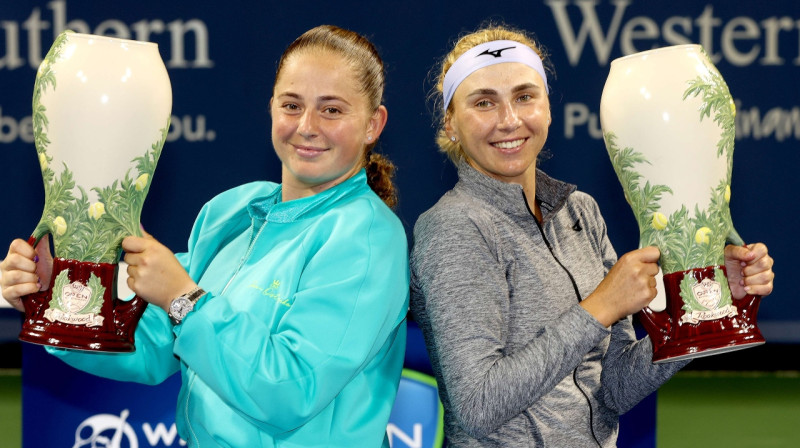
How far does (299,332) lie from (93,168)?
1.39 feet

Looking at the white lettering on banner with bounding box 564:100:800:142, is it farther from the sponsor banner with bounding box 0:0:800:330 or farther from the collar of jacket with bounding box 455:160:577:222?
the collar of jacket with bounding box 455:160:577:222

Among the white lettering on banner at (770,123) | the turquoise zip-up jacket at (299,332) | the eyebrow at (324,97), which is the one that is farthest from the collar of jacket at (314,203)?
the white lettering on banner at (770,123)

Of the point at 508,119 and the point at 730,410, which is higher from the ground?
the point at 508,119

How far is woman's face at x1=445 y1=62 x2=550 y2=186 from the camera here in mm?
1646

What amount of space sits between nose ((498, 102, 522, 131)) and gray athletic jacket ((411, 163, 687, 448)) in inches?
3.6

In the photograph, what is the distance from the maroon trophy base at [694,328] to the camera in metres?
1.56

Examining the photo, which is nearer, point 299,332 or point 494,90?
point 299,332

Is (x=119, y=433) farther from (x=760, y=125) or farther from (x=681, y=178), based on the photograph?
(x=760, y=125)

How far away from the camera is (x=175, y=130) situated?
4098 millimetres

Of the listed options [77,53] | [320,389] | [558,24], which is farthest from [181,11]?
[320,389]

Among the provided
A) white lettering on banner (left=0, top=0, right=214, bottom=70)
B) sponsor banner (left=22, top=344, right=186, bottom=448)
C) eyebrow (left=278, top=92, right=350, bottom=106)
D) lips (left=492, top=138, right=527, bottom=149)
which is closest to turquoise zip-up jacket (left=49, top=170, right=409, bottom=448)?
eyebrow (left=278, top=92, right=350, bottom=106)

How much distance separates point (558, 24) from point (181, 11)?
1.55m

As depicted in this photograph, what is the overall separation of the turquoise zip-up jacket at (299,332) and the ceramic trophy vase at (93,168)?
91 mm

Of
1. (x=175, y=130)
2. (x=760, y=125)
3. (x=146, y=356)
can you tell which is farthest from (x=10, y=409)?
(x=760, y=125)
